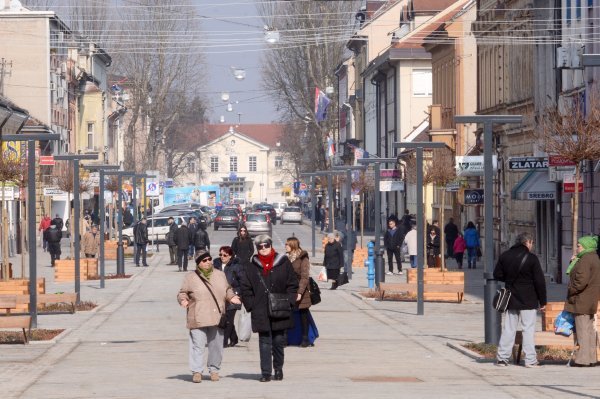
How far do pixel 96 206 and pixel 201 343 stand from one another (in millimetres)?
80233

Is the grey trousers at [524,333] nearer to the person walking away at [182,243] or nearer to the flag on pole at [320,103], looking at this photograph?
the person walking away at [182,243]

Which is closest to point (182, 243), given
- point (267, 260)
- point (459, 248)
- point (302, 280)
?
point (459, 248)

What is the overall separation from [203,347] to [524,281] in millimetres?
3989

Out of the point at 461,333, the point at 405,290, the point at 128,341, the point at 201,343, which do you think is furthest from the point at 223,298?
the point at 405,290

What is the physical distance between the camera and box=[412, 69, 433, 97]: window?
77.2 metres

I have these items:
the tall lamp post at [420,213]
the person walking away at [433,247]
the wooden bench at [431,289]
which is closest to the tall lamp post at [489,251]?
the tall lamp post at [420,213]

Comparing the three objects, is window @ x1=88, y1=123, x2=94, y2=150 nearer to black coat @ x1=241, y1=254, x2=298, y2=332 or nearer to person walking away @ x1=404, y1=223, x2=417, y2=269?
person walking away @ x1=404, y1=223, x2=417, y2=269

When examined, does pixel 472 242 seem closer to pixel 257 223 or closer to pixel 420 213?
pixel 420 213

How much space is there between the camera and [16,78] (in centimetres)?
8100

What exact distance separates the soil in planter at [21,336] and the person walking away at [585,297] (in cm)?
804

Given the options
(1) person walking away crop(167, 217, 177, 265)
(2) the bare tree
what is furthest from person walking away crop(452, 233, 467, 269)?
(2) the bare tree

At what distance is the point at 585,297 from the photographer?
58.4ft

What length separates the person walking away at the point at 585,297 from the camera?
58.4 feet

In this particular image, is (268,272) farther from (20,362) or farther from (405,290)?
(405,290)
